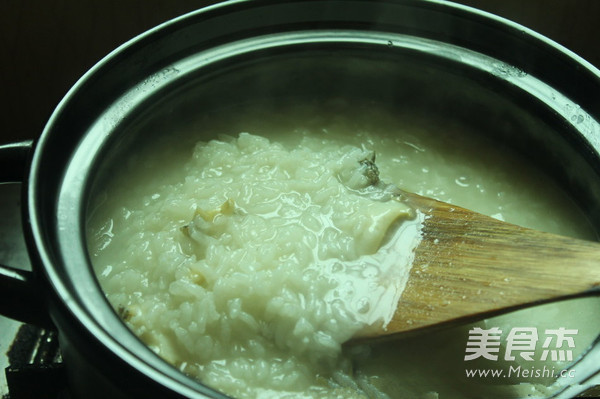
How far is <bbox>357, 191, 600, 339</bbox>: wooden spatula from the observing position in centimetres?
137

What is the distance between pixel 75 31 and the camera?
7.47 ft

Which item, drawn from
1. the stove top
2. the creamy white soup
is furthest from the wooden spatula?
the stove top

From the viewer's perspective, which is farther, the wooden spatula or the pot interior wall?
the pot interior wall

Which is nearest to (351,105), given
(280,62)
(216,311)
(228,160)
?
(280,62)

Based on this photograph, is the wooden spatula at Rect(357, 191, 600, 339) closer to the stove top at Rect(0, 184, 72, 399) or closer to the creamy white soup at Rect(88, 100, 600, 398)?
the creamy white soup at Rect(88, 100, 600, 398)

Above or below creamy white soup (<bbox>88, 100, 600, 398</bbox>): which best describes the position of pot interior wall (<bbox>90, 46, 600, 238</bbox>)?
above

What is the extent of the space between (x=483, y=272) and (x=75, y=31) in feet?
5.44

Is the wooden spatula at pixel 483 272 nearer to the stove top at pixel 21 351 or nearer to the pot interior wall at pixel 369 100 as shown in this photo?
the pot interior wall at pixel 369 100

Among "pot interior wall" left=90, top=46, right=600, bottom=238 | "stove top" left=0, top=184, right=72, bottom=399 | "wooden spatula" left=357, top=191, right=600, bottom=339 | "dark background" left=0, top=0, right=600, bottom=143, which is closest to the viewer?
"wooden spatula" left=357, top=191, right=600, bottom=339

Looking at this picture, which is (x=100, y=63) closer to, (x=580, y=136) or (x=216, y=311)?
(x=216, y=311)

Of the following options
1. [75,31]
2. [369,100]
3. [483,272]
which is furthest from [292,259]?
[75,31]

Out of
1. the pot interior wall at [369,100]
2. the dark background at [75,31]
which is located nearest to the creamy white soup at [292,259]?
the pot interior wall at [369,100]

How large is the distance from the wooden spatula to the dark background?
3.76 ft

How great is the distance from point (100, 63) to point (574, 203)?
1.37 metres
